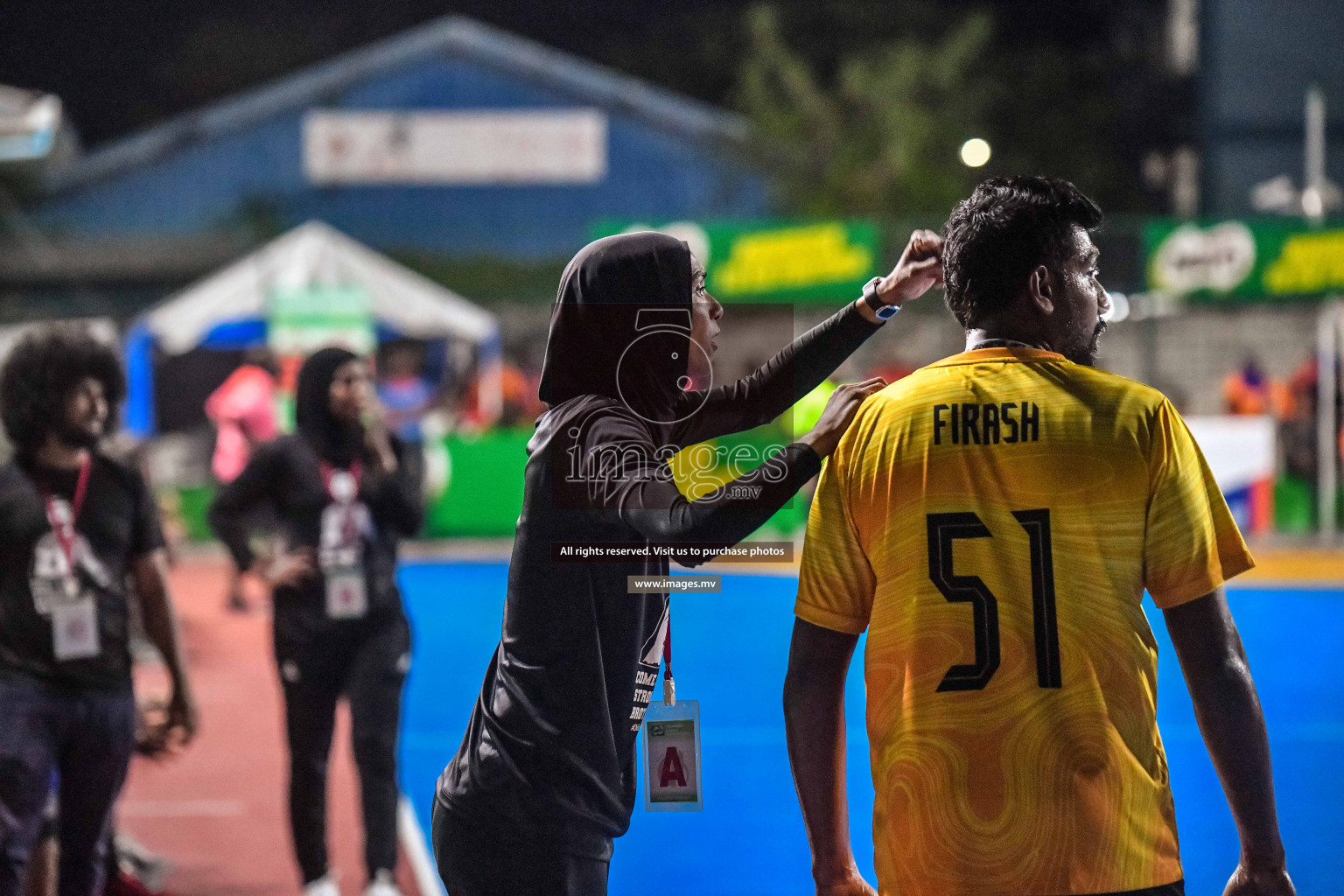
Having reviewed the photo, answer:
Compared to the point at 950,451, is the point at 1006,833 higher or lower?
lower

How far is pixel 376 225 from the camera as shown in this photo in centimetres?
2697

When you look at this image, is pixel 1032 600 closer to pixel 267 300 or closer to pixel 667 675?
pixel 667 675

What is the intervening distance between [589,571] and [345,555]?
2.77m

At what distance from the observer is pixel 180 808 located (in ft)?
20.7

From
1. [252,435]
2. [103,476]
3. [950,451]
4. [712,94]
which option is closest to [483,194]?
[712,94]

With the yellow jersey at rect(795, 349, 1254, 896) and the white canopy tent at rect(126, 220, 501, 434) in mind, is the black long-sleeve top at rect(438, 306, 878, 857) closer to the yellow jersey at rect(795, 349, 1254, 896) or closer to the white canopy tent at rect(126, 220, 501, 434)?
the yellow jersey at rect(795, 349, 1254, 896)

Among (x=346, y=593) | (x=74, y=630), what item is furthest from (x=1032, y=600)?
(x=346, y=593)

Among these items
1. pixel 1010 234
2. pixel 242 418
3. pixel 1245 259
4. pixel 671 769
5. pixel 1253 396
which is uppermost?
pixel 1245 259

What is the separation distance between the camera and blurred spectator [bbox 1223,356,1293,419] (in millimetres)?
16125

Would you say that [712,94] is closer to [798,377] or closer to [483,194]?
[483,194]

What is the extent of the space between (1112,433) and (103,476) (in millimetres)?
2984

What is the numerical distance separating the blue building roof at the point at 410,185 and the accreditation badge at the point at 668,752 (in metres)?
24.7

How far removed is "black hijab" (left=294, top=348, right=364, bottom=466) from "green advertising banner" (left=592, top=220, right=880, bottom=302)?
10873mm

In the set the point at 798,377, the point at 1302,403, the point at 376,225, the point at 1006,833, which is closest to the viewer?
the point at 1006,833
